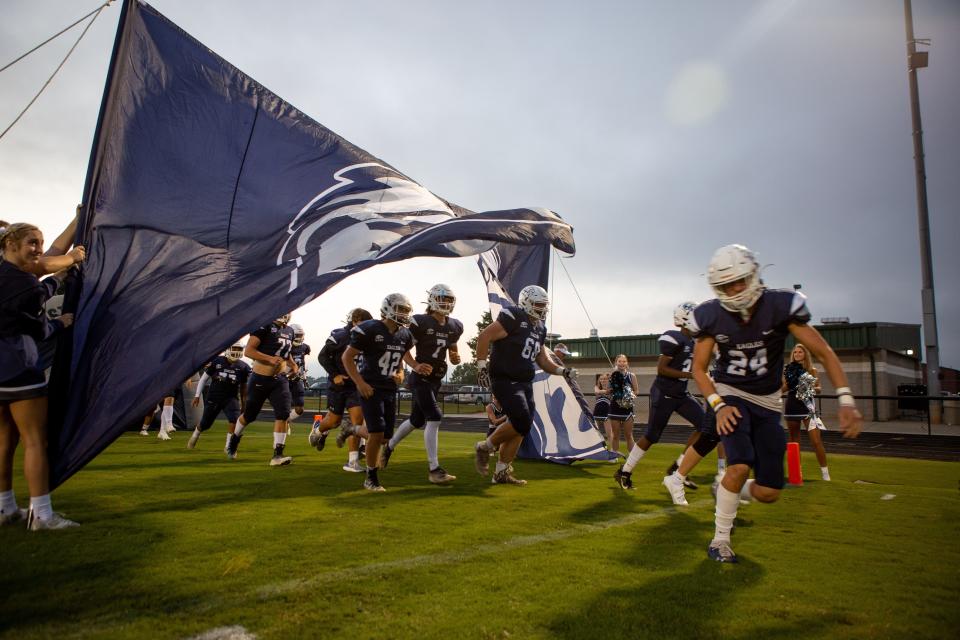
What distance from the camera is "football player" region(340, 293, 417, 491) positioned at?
6766 millimetres

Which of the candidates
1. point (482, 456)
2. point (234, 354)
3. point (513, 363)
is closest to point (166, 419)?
point (234, 354)

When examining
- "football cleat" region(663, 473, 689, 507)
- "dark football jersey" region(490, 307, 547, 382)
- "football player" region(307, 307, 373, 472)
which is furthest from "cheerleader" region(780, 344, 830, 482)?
"football player" region(307, 307, 373, 472)

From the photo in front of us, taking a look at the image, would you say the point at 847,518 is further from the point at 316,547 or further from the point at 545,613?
the point at 316,547

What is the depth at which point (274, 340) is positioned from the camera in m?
9.34

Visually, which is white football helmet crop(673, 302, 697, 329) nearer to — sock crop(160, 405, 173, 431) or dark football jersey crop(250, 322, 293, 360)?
dark football jersey crop(250, 322, 293, 360)

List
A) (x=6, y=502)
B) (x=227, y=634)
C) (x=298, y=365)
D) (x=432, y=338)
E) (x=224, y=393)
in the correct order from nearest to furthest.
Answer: (x=227, y=634) → (x=6, y=502) → (x=432, y=338) → (x=224, y=393) → (x=298, y=365)

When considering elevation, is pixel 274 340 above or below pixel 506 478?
above

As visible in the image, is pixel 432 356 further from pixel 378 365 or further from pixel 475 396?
pixel 475 396

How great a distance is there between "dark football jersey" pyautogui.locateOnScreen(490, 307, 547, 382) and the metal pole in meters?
18.3

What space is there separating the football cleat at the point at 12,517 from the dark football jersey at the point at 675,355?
6.49m

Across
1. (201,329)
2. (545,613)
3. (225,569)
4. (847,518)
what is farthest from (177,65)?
(847,518)

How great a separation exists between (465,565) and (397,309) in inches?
153

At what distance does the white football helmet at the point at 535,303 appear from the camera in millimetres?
7262

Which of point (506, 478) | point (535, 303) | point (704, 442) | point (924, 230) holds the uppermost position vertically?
point (924, 230)
